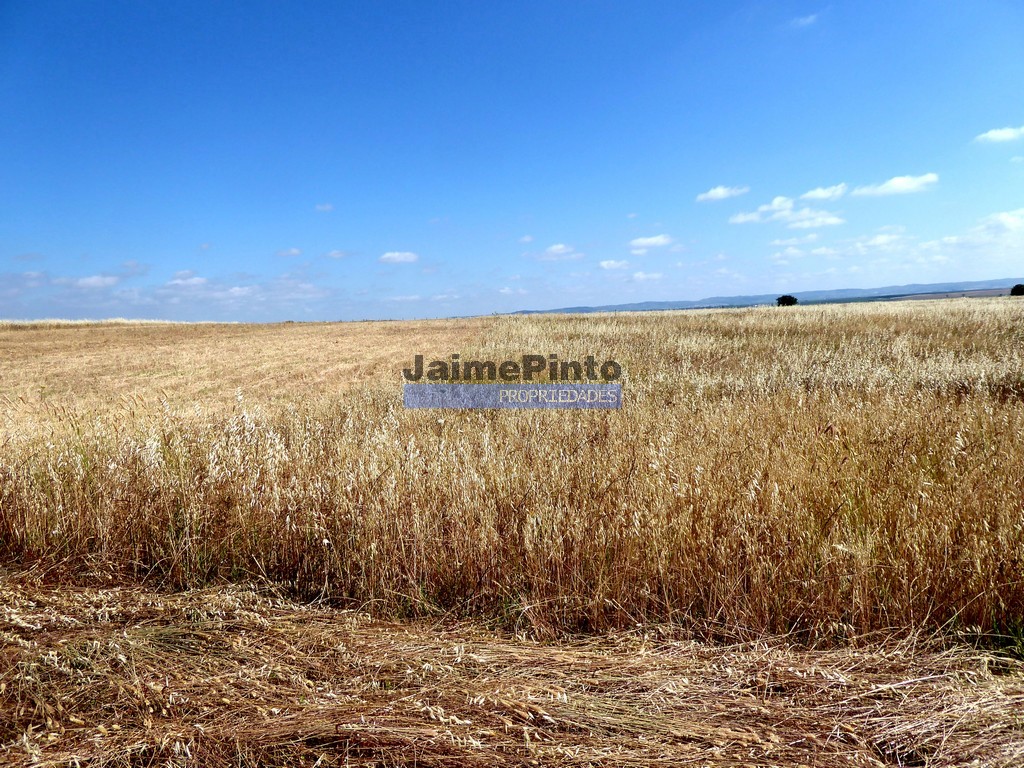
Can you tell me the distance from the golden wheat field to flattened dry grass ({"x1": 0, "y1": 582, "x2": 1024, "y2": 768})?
12 millimetres

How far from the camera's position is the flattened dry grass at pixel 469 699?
1.69 meters

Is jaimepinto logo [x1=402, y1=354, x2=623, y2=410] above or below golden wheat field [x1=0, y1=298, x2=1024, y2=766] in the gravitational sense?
above

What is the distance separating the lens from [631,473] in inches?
139

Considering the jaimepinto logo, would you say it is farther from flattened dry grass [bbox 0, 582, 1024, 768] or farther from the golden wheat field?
flattened dry grass [bbox 0, 582, 1024, 768]

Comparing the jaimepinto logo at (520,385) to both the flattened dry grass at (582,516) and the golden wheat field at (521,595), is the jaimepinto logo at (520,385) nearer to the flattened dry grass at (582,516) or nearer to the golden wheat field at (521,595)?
the flattened dry grass at (582,516)

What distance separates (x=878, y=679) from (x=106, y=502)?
477 centimetres

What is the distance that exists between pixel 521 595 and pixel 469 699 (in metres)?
0.79

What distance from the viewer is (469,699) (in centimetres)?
188

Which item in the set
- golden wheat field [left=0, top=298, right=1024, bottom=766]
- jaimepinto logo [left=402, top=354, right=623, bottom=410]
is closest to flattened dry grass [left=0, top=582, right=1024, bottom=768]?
golden wheat field [left=0, top=298, right=1024, bottom=766]

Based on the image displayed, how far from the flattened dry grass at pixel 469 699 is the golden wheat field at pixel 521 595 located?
0.04 ft

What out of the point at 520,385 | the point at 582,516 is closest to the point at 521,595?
the point at 582,516

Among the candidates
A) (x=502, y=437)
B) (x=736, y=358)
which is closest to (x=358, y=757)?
(x=502, y=437)

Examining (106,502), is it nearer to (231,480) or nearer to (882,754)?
(231,480)

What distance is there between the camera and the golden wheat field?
5.81ft
